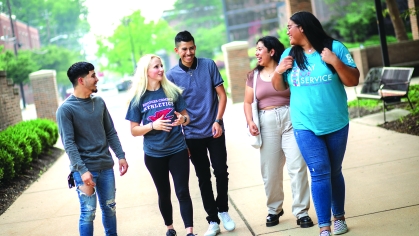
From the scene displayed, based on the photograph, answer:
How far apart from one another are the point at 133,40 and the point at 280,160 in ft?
209

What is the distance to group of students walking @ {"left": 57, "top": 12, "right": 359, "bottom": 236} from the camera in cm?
481

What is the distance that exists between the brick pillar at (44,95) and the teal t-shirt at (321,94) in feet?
68.0

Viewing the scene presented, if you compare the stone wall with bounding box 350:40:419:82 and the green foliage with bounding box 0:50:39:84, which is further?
the green foliage with bounding box 0:50:39:84

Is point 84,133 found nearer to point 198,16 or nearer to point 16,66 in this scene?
point 16,66

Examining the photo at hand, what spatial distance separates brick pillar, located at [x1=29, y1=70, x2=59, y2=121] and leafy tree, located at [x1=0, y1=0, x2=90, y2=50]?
164 ft

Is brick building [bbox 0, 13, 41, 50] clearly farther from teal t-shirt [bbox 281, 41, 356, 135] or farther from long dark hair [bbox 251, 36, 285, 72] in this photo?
teal t-shirt [bbox 281, 41, 356, 135]

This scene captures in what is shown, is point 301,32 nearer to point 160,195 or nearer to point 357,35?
point 160,195

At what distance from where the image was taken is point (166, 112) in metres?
5.37

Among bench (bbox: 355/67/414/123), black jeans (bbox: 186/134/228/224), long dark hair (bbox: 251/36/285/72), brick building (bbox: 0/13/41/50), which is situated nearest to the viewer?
long dark hair (bbox: 251/36/285/72)

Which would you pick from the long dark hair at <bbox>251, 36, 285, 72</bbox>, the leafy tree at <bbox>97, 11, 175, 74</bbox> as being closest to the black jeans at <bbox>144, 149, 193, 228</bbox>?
the long dark hair at <bbox>251, 36, 285, 72</bbox>

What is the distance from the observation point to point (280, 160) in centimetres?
572

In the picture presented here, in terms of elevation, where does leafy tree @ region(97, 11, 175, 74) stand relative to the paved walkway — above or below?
above

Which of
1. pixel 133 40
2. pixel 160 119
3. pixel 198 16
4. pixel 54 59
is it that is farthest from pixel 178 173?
pixel 198 16

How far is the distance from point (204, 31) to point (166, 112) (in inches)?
3321
